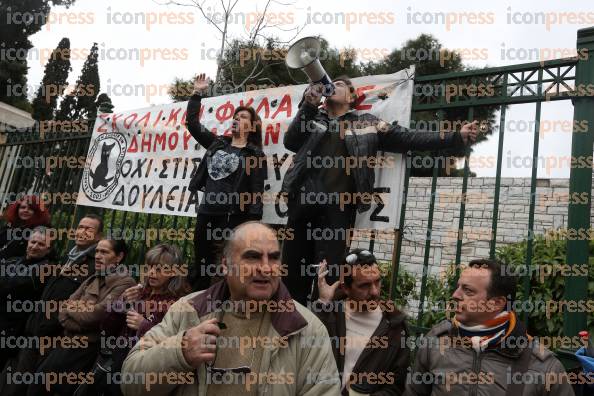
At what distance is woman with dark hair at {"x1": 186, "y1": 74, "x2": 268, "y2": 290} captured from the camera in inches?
146

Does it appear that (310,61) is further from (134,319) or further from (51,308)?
(51,308)

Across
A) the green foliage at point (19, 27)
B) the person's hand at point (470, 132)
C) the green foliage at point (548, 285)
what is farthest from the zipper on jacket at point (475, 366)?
the green foliage at point (19, 27)

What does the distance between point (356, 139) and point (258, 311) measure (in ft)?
5.43

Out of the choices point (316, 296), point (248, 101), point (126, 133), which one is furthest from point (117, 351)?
point (126, 133)

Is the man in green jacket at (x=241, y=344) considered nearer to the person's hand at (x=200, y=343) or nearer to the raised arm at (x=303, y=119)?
the person's hand at (x=200, y=343)

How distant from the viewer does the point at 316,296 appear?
3.17m

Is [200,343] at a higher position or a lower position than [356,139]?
lower

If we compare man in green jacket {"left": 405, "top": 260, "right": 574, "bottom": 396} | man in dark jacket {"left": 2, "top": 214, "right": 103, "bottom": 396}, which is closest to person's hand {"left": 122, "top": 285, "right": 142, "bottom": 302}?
man in dark jacket {"left": 2, "top": 214, "right": 103, "bottom": 396}

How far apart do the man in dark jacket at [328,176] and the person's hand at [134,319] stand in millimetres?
1071

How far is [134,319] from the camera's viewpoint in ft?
9.41

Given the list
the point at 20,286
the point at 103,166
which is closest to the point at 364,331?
the point at 20,286

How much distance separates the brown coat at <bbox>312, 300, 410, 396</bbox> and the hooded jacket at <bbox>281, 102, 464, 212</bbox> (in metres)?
0.94

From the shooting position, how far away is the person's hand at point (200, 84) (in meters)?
4.21

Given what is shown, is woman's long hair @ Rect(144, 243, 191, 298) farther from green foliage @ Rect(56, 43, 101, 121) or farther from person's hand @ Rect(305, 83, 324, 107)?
green foliage @ Rect(56, 43, 101, 121)
